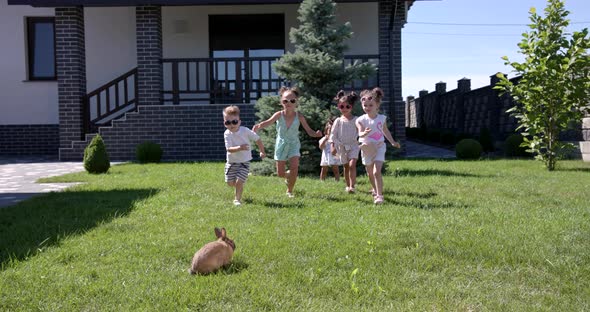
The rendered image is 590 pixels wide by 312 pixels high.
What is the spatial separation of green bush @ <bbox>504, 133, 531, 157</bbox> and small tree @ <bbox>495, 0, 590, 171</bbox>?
2471mm

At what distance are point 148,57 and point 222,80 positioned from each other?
236 cm

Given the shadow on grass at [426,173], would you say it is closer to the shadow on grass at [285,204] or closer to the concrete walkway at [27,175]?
the shadow on grass at [285,204]

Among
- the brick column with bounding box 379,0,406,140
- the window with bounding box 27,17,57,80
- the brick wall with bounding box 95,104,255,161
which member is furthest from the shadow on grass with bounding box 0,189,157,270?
the window with bounding box 27,17,57,80

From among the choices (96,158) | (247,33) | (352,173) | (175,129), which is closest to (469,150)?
(352,173)

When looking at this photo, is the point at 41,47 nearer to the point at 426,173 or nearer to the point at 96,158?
the point at 96,158

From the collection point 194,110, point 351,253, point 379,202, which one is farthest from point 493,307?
point 194,110

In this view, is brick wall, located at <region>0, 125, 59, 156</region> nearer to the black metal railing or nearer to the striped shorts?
the black metal railing

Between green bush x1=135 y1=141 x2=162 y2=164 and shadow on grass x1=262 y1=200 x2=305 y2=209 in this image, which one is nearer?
shadow on grass x1=262 y1=200 x2=305 y2=209

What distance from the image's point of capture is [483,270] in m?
3.47

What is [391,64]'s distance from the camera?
506 inches

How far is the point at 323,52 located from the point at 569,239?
594 cm

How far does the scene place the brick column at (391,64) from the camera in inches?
503

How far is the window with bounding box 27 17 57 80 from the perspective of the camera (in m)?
15.2

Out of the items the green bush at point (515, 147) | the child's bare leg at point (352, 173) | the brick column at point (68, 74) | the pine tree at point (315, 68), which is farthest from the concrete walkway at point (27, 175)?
the green bush at point (515, 147)
